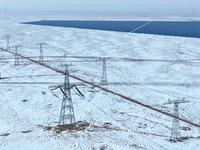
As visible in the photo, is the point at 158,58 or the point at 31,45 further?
the point at 31,45

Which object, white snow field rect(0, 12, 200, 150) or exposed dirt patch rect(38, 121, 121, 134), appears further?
exposed dirt patch rect(38, 121, 121, 134)

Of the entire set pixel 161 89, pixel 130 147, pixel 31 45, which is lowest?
pixel 130 147

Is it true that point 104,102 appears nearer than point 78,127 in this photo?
No

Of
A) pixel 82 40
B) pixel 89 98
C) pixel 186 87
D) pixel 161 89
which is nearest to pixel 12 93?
pixel 89 98

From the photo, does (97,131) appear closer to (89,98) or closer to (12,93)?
(89,98)

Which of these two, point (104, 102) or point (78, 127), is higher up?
point (104, 102)

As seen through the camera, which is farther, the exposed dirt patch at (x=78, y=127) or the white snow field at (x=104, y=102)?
the exposed dirt patch at (x=78, y=127)

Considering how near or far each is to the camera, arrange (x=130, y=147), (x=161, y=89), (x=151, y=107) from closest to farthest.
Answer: (x=130, y=147) < (x=151, y=107) < (x=161, y=89)

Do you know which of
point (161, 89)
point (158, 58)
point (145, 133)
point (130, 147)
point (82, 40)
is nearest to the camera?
point (130, 147)
